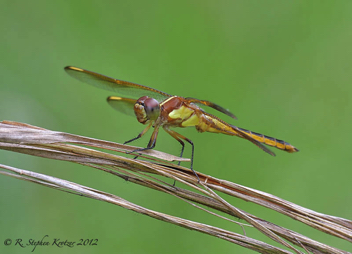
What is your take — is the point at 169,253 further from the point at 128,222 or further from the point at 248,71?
the point at 248,71

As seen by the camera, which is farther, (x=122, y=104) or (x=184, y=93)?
(x=184, y=93)

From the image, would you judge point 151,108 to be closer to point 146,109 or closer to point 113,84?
point 146,109

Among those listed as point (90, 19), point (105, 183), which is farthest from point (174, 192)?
point (90, 19)

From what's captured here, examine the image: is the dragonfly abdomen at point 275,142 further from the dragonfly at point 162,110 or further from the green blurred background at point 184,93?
the green blurred background at point 184,93

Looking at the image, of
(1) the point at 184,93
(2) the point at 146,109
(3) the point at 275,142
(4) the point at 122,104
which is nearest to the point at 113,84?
(4) the point at 122,104

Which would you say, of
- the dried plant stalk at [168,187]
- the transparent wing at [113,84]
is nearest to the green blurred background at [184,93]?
the transparent wing at [113,84]

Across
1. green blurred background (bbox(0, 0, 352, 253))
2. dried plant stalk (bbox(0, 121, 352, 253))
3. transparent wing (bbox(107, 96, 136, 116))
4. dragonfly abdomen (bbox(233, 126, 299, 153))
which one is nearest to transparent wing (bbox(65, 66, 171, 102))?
transparent wing (bbox(107, 96, 136, 116))
